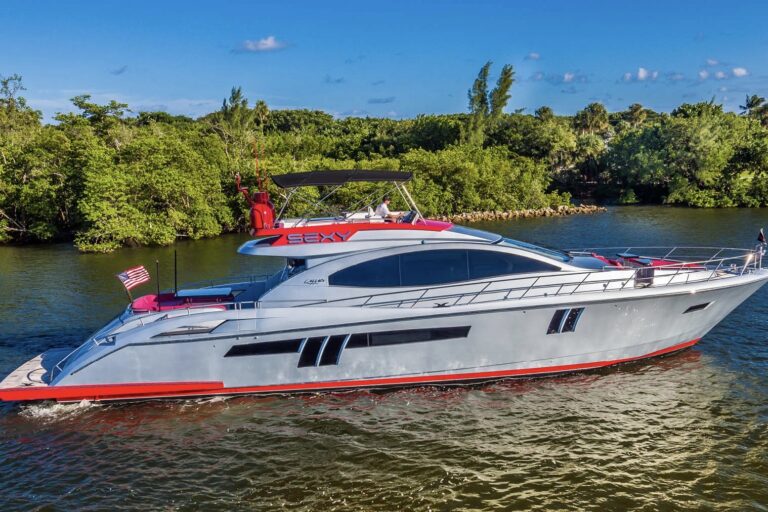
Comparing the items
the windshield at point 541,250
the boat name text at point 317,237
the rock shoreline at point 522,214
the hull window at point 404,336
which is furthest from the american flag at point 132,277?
the rock shoreline at point 522,214

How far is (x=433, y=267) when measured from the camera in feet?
35.7

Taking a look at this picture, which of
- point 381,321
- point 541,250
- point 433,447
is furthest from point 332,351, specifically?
point 541,250

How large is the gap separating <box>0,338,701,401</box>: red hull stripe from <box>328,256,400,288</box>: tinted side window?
1855 mm

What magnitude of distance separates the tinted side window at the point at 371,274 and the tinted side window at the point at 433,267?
155mm

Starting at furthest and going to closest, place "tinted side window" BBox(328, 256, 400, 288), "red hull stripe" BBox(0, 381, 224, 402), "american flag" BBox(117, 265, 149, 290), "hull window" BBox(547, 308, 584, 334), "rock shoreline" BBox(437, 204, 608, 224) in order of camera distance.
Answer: "rock shoreline" BBox(437, 204, 608, 224) → "american flag" BBox(117, 265, 149, 290) → "tinted side window" BBox(328, 256, 400, 288) → "hull window" BBox(547, 308, 584, 334) → "red hull stripe" BBox(0, 381, 224, 402)

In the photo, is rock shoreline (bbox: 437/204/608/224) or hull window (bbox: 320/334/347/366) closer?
hull window (bbox: 320/334/347/366)

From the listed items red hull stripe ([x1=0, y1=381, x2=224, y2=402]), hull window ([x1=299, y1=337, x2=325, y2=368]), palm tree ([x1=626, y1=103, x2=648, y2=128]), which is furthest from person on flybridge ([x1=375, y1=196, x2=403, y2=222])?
palm tree ([x1=626, y1=103, x2=648, y2=128])

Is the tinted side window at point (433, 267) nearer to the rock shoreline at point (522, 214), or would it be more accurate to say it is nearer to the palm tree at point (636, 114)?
the rock shoreline at point (522, 214)

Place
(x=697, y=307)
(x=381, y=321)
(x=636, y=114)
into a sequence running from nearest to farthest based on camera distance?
(x=381, y=321), (x=697, y=307), (x=636, y=114)

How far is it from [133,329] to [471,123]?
2014 inches

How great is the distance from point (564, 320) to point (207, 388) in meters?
6.84

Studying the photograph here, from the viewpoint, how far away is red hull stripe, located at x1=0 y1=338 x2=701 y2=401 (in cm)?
1017

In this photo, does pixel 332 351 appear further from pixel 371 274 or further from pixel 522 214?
pixel 522 214

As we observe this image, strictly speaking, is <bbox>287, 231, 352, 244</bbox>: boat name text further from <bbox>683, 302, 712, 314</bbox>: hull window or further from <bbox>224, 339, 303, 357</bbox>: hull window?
<bbox>683, 302, 712, 314</bbox>: hull window
